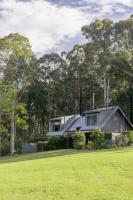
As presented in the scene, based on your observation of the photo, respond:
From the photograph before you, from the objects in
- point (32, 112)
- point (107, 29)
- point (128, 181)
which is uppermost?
point (107, 29)

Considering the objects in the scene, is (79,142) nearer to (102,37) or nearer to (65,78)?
(102,37)

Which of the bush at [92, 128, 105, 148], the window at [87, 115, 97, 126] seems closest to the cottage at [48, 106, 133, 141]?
the window at [87, 115, 97, 126]

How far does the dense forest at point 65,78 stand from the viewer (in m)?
56.4

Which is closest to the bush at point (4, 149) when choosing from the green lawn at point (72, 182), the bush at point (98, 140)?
the bush at point (98, 140)

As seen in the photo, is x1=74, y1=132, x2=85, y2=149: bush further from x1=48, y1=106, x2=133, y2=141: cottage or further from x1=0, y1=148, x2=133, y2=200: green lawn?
x1=0, y1=148, x2=133, y2=200: green lawn

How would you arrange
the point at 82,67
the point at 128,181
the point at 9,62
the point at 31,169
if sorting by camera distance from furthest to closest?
the point at 82,67 < the point at 9,62 < the point at 31,169 < the point at 128,181

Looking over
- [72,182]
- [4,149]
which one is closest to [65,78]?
[4,149]

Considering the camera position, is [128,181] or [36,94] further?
[36,94]

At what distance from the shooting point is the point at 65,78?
236ft

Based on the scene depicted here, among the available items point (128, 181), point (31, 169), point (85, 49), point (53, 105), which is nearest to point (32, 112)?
point (53, 105)

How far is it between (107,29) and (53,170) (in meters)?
43.1

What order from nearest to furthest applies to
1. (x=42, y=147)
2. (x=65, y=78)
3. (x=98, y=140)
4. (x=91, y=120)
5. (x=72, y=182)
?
(x=72, y=182)
(x=98, y=140)
(x=42, y=147)
(x=91, y=120)
(x=65, y=78)

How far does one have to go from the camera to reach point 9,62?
186 ft

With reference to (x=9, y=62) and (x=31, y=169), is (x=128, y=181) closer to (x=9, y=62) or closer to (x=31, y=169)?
(x=31, y=169)
